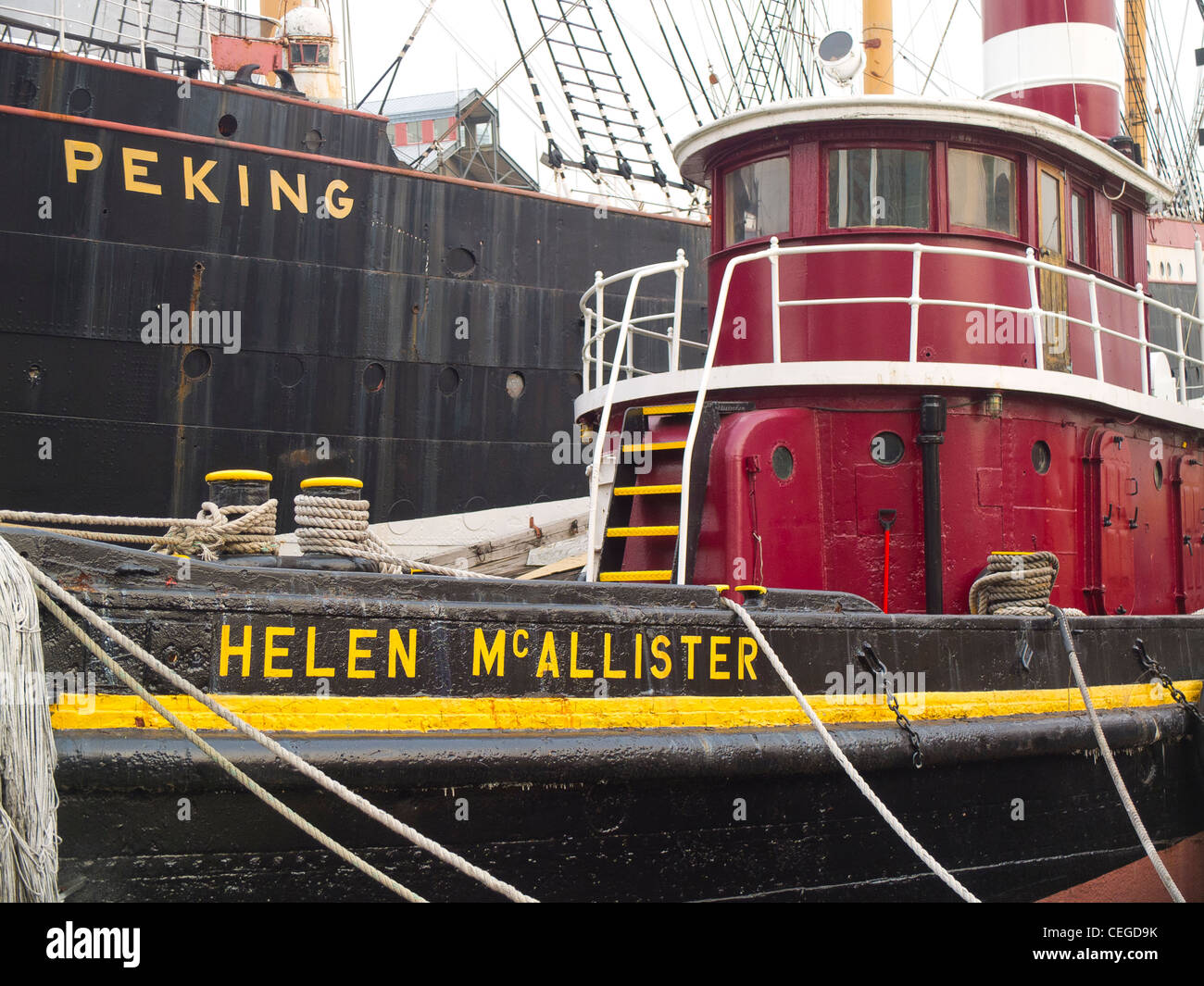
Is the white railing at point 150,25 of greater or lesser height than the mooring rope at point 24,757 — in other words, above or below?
above

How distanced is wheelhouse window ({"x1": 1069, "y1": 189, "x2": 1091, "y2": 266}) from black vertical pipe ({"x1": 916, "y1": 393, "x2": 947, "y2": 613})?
219 centimetres

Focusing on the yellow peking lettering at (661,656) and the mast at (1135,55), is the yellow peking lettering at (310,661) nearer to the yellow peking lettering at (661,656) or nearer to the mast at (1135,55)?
the yellow peking lettering at (661,656)

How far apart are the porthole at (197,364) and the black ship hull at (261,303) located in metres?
0.02

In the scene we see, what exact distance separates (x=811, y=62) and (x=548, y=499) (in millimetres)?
12802

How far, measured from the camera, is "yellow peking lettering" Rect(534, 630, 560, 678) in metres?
4.73

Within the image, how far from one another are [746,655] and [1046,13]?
23.4 feet

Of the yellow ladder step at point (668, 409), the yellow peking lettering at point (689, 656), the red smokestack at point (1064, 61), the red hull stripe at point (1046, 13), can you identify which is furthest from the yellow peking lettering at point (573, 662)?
the red hull stripe at point (1046, 13)

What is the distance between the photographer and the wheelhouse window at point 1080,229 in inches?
313

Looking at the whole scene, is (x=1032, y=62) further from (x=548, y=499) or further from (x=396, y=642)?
(x=396, y=642)

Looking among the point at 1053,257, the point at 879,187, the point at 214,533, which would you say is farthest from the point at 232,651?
the point at 1053,257

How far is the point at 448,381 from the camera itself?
12750 mm

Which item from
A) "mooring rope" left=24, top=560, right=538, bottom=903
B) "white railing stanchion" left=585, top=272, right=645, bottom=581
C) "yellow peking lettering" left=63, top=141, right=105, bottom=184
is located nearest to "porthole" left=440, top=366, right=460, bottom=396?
"yellow peking lettering" left=63, top=141, right=105, bottom=184
